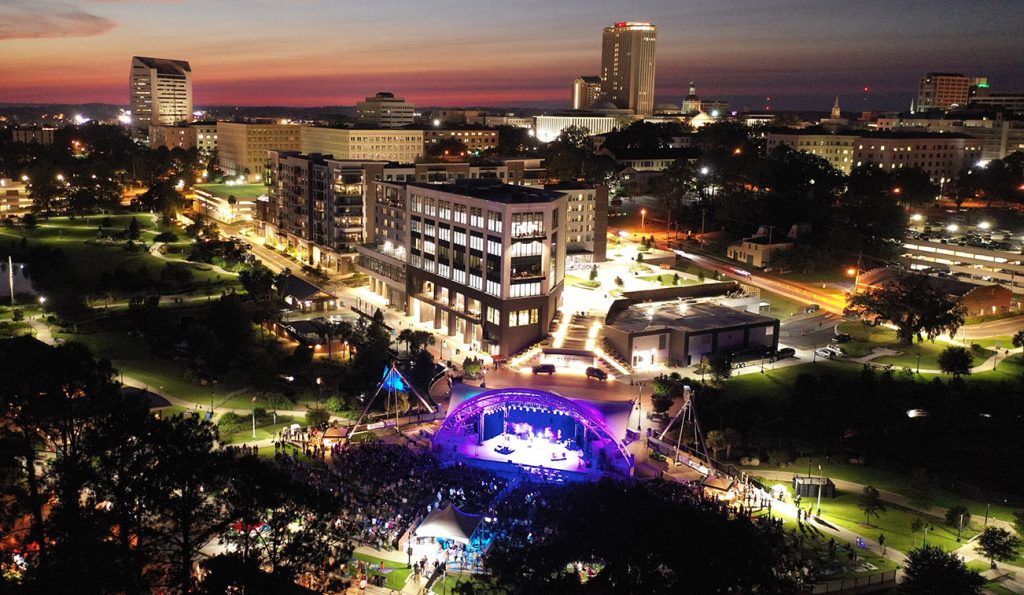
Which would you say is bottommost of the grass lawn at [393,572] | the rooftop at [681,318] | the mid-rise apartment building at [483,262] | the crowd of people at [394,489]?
the grass lawn at [393,572]

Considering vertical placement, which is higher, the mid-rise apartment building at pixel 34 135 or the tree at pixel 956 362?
the mid-rise apartment building at pixel 34 135

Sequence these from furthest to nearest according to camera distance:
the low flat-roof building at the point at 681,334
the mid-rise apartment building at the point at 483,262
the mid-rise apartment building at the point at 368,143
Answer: the mid-rise apartment building at the point at 368,143 < the mid-rise apartment building at the point at 483,262 < the low flat-roof building at the point at 681,334

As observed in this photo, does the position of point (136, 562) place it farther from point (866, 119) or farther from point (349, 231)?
point (866, 119)

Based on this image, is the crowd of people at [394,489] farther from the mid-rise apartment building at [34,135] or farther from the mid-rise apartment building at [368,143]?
the mid-rise apartment building at [34,135]

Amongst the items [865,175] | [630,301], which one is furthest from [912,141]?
[630,301]

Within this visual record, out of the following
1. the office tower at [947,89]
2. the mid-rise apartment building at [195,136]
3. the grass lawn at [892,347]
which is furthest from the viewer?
the office tower at [947,89]

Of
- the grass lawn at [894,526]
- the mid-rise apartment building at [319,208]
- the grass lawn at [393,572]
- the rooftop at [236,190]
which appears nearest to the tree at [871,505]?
the grass lawn at [894,526]

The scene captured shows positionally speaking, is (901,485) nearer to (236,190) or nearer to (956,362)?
(956,362)
